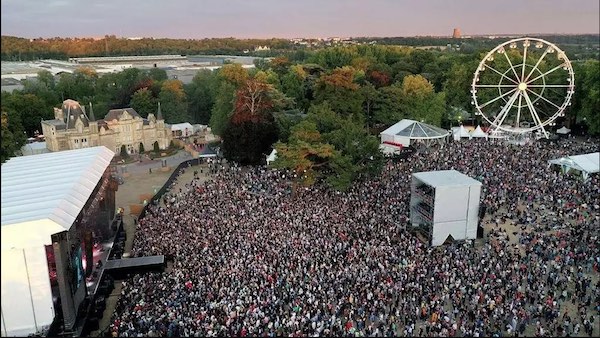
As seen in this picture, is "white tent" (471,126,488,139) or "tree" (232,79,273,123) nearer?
"tree" (232,79,273,123)

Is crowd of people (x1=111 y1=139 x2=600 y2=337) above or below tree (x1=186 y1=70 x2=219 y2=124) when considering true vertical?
below

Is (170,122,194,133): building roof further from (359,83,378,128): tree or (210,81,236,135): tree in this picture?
(359,83,378,128): tree

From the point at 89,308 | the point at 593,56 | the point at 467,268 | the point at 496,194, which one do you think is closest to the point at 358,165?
the point at 496,194

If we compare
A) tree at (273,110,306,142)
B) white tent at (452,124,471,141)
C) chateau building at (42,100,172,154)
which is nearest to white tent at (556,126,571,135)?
white tent at (452,124,471,141)

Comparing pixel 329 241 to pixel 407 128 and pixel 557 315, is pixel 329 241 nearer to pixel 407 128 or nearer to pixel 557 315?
pixel 557 315

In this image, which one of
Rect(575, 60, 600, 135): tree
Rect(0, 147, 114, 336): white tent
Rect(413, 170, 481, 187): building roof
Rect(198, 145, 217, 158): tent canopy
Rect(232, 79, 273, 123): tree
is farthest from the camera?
Rect(575, 60, 600, 135): tree

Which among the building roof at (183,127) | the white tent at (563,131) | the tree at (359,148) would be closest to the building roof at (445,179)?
the tree at (359,148)

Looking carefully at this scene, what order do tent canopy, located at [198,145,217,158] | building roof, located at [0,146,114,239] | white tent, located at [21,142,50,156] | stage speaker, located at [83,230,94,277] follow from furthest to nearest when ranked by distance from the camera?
white tent, located at [21,142,50,156], tent canopy, located at [198,145,217,158], stage speaker, located at [83,230,94,277], building roof, located at [0,146,114,239]
